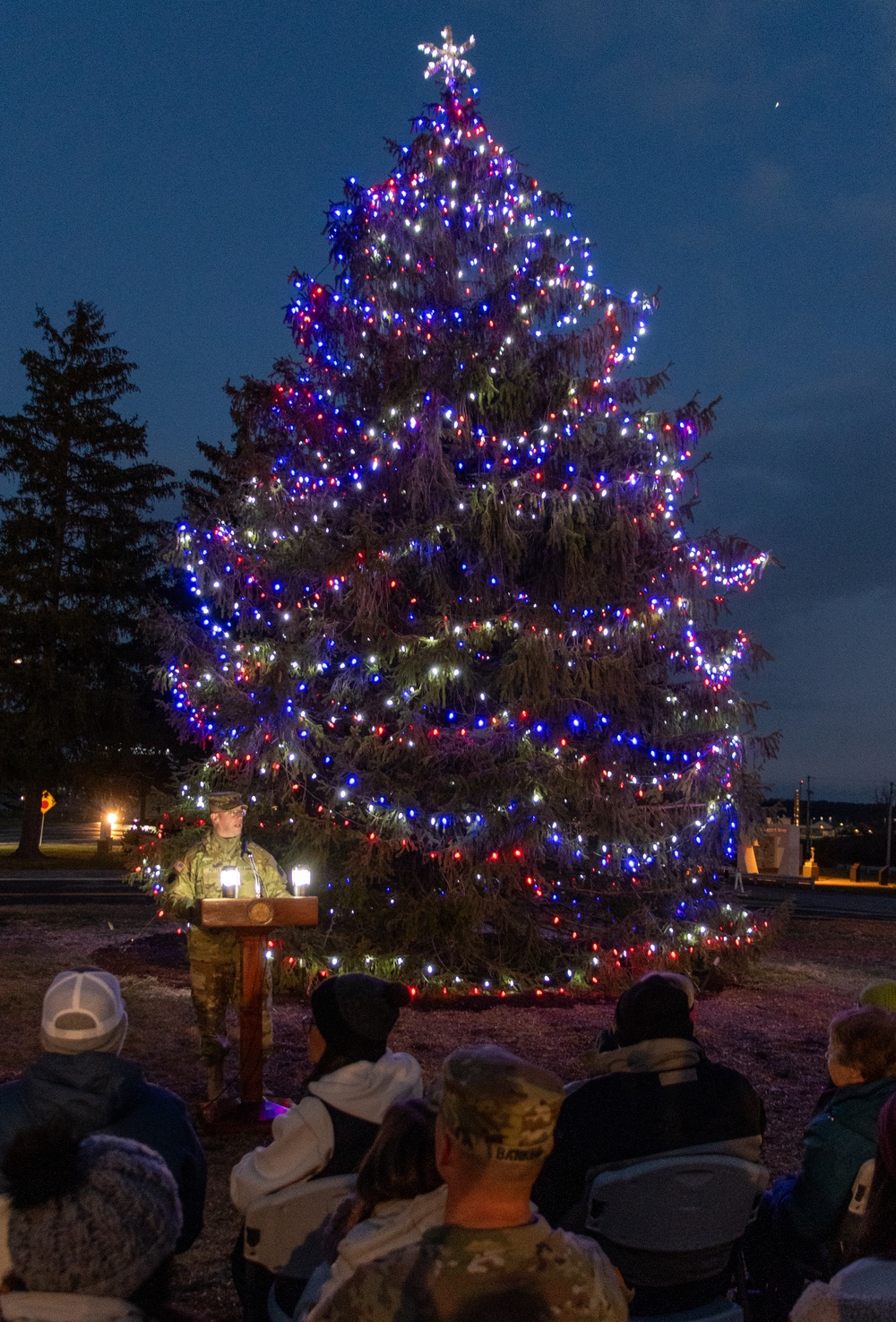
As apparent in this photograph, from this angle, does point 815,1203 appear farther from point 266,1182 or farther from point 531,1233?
point 531,1233

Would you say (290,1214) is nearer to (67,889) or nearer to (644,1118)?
(644,1118)

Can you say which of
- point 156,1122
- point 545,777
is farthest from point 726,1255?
point 545,777

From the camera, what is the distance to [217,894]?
6.51 meters

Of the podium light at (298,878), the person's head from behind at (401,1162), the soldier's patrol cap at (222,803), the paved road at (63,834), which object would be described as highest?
the soldier's patrol cap at (222,803)

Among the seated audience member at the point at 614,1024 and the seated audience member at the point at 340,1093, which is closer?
the seated audience member at the point at 340,1093

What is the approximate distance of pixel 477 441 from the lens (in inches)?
441

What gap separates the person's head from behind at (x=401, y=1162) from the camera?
196 cm

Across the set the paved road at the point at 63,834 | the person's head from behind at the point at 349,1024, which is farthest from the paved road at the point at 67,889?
the person's head from behind at the point at 349,1024

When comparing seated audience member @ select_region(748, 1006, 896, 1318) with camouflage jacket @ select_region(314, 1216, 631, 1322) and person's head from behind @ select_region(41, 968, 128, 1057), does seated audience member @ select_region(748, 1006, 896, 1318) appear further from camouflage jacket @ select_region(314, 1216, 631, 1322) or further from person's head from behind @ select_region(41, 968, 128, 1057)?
person's head from behind @ select_region(41, 968, 128, 1057)

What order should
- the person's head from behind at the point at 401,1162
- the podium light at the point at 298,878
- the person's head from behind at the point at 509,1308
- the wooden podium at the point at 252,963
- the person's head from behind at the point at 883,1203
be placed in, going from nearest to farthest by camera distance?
the person's head from behind at the point at 509,1308, the person's head from behind at the point at 401,1162, the person's head from behind at the point at 883,1203, the wooden podium at the point at 252,963, the podium light at the point at 298,878

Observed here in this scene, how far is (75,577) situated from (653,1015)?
2856cm

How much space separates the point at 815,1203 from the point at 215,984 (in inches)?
175

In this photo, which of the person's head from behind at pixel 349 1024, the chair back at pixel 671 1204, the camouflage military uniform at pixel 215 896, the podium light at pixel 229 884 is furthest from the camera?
the camouflage military uniform at pixel 215 896

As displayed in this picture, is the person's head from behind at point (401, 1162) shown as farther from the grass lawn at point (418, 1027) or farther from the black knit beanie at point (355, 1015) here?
the grass lawn at point (418, 1027)
